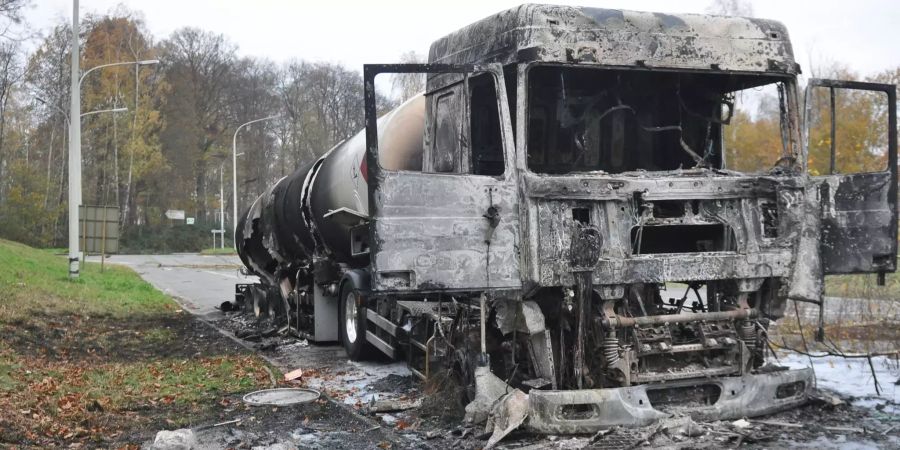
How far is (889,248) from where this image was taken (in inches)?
250

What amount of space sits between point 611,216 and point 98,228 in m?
19.6

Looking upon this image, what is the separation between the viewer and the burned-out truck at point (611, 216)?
5.62m

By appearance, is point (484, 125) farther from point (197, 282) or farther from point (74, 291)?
point (197, 282)

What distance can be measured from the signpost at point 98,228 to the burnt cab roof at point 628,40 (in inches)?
711

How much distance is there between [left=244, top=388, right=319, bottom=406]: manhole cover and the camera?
7160 millimetres

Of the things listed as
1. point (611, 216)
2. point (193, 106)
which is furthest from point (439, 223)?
point (193, 106)

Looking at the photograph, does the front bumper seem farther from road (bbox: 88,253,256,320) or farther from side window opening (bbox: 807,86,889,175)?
road (bbox: 88,253,256,320)

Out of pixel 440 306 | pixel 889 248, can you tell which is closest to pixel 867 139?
pixel 889 248

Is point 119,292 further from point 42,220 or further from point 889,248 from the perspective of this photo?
point 42,220

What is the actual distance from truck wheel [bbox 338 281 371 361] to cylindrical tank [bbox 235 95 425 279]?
1.33ft

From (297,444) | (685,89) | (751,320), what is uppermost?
(685,89)

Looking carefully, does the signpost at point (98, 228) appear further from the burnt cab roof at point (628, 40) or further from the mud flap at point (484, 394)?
the mud flap at point (484, 394)

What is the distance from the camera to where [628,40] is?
19.8 ft

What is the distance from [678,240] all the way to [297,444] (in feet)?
10.5
